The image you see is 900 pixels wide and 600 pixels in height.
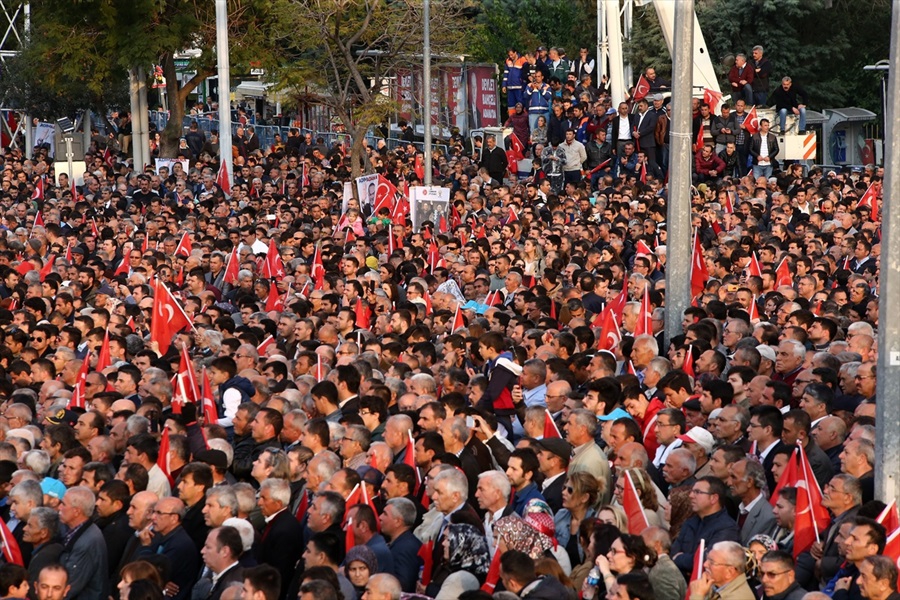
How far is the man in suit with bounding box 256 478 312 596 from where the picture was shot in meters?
8.91

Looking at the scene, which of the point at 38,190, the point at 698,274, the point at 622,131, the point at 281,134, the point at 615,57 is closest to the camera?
the point at 698,274

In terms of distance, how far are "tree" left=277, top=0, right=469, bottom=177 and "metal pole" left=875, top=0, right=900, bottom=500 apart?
22437 mm

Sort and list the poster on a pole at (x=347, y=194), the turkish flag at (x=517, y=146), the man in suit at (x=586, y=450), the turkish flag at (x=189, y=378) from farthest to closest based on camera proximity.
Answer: the turkish flag at (x=517, y=146) < the poster on a pole at (x=347, y=194) < the turkish flag at (x=189, y=378) < the man in suit at (x=586, y=450)

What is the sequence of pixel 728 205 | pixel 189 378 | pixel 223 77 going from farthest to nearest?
pixel 223 77 → pixel 728 205 → pixel 189 378

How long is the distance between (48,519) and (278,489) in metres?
1.38

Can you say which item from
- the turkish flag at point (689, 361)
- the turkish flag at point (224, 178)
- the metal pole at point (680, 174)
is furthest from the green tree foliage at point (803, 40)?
the turkish flag at point (689, 361)

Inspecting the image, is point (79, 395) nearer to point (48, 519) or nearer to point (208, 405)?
point (208, 405)

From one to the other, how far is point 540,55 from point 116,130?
1654 cm

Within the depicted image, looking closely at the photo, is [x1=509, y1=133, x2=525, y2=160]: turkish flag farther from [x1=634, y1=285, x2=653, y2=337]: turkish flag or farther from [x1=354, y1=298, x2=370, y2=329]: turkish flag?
[x1=634, y1=285, x2=653, y2=337]: turkish flag

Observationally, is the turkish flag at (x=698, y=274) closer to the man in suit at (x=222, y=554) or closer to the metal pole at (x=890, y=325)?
the metal pole at (x=890, y=325)

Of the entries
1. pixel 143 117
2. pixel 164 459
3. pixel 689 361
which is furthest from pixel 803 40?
pixel 164 459

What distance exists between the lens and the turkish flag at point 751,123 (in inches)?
1063

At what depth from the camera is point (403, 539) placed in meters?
8.72

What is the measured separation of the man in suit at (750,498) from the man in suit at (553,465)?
1096mm
